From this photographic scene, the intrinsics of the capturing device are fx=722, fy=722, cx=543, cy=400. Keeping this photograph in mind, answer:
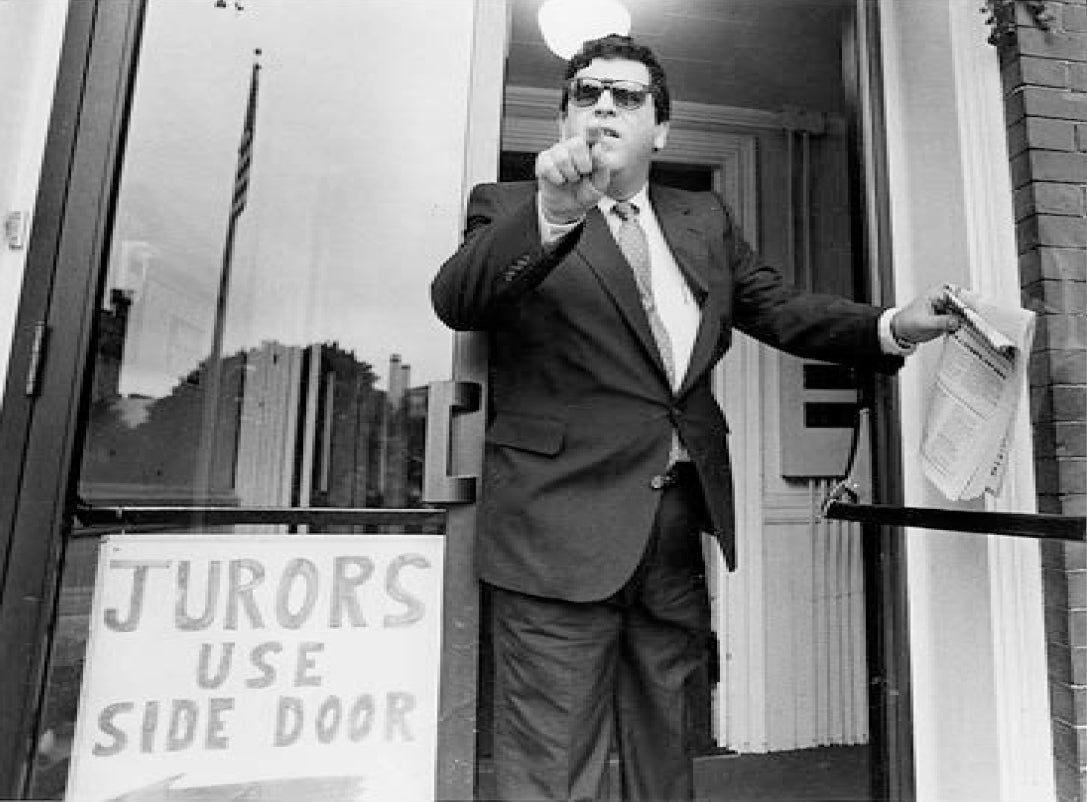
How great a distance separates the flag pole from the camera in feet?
4.21

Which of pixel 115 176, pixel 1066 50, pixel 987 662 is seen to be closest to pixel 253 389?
pixel 115 176

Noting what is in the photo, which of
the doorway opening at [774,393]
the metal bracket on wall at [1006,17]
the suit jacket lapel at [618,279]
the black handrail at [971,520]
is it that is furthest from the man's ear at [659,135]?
the doorway opening at [774,393]

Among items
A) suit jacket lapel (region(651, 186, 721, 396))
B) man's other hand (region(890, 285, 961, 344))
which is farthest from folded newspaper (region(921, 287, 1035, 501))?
suit jacket lapel (region(651, 186, 721, 396))

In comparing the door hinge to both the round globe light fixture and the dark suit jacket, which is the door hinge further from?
the round globe light fixture

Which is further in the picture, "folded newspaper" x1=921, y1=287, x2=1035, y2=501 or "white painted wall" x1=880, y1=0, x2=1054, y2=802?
"white painted wall" x1=880, y1=0, x2=1054, y2=802

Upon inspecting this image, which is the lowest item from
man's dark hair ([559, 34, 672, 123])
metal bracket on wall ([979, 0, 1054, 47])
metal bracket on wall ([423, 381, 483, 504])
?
metal bracket on wall ([423, 381, 483, 504])

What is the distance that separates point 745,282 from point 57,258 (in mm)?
1236

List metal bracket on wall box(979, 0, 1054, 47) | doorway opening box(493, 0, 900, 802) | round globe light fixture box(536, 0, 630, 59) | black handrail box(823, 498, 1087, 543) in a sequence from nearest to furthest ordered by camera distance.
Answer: black handrail box(823, 498, 1087, 543)
metal bracket on wall box(979, 0, 1054, 47)
round globe light fixture box(536, 0, 630, 59)
doorway opening box(493, 0, 900, 802)

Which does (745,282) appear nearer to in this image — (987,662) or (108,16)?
(987,662)

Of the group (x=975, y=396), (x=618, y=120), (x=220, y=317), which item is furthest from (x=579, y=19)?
(x=975, y=396)

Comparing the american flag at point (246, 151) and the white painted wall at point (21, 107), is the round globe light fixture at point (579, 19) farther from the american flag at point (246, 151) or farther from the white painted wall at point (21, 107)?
the white painted wall at point (21, 107)

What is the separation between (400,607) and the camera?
4.20 ft

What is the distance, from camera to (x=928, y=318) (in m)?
1.23

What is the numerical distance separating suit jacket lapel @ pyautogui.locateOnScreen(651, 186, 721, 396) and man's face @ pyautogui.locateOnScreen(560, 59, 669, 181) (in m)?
0.10
